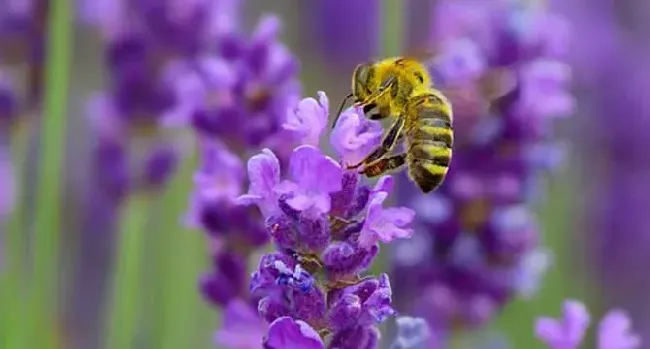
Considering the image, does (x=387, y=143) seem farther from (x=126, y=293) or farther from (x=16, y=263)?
(x=16, y=263)

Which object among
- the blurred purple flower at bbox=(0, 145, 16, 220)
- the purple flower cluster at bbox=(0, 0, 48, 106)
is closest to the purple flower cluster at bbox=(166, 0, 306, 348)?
the purple flower cluster at bbox=(0, 0, 48, 106)

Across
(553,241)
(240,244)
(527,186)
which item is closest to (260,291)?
(240,244)

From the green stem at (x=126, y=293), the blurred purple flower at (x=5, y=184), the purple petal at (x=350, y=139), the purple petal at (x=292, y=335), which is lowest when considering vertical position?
the purple petal at (x=292, y=335)

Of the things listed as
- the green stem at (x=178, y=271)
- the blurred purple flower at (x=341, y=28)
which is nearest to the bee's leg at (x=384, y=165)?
the green stem at (x=178, y=271)

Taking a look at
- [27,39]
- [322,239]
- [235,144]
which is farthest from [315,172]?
[27,39]

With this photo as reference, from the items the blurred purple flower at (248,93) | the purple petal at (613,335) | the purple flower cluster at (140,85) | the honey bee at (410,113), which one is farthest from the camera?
the purple flower cluster at (140,85)

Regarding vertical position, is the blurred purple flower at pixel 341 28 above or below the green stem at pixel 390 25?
above

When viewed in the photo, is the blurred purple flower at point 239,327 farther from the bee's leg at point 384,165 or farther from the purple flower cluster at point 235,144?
the bee's leg at point 384,165

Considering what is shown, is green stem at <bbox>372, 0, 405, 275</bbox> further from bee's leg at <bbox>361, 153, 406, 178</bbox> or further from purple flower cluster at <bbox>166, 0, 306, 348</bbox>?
bee's leg at <bbox>361, 153, 406, 178</bbox>
